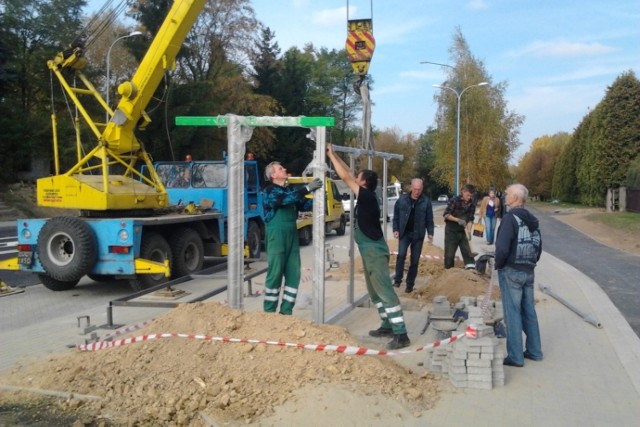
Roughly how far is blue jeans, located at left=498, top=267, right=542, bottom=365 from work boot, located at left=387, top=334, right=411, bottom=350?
1046 millimetres

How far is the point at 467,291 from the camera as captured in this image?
9242 millimetres

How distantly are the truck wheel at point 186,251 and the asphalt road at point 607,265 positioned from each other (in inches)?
294

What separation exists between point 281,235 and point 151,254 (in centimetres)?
460

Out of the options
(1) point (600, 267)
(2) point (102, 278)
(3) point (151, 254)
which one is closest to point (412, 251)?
(3) point (151, 254)

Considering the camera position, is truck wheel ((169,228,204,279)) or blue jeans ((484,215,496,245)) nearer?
truck wheel ((169,228,204,279))

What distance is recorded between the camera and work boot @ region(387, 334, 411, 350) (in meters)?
6.24

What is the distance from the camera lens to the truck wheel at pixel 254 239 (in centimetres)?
1437

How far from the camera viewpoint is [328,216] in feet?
64.1

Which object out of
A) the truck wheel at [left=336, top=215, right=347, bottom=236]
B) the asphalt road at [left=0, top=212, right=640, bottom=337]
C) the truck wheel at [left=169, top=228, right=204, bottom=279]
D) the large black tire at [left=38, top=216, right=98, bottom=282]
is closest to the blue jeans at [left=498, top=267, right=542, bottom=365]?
the asphalt road at [left=0, top=212, right=640, bottom=337]

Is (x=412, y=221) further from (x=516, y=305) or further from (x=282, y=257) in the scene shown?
(x=516, y=305)

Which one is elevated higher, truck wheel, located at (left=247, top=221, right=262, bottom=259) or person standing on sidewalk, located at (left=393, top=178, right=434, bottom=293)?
person standing on sidewalk, located at (left=393, top=178, right=434, bottom=293)

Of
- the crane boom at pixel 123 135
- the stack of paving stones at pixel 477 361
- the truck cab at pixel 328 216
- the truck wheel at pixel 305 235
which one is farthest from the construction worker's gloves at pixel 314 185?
the truck wheel at pixel 305 235

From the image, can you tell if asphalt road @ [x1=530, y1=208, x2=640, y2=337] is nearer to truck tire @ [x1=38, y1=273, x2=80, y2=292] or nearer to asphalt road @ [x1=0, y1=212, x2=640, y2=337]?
asphalt road @ [x1=0, y1=212, x2=640, y2=337]

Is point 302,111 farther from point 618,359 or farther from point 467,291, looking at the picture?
point 618,359
